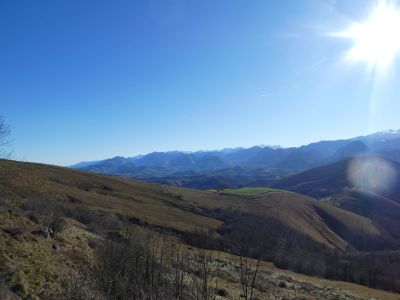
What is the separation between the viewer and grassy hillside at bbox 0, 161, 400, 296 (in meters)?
22.4

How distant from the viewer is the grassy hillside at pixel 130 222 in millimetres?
22438

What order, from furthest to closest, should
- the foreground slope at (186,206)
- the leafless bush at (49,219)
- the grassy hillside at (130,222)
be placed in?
1. the foreground slope at (186,206)
2. the leafless bush at (49,219)
3. the grassy hillside at (130,222)

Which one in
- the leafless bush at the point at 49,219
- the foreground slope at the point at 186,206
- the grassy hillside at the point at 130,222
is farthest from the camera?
the foreground slope at the point at 186,206

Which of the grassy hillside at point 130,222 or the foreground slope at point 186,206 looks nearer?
the grassy hillside at point 130,222

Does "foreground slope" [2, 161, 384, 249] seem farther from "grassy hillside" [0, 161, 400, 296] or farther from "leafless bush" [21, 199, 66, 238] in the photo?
"leafless bush" [21, 199, 66, 238]

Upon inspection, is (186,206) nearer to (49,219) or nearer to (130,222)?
(130,222)

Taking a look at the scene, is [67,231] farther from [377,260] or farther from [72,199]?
[377,260]

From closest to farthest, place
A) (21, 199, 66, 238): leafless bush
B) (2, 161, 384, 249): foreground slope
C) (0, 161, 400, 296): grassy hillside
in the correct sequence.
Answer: (0, 161, 400, 296): grassy hillside → (21, 199, 66, 238): leafless bush → (2, 161, 384, 249): foreground slope

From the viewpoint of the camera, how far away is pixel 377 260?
4518 inches

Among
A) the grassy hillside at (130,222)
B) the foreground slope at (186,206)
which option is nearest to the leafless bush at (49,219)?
the grassy hillside at (130,222)

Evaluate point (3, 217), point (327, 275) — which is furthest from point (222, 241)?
point (3, 217)

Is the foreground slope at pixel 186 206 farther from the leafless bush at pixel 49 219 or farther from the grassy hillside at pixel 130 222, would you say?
the leafless bush at pixel 49 219

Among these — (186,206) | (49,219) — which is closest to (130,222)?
(49,219)

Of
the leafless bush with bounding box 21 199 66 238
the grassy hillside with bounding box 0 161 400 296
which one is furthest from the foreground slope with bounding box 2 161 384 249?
the leafless bush with bounding box 21 199 66 238
